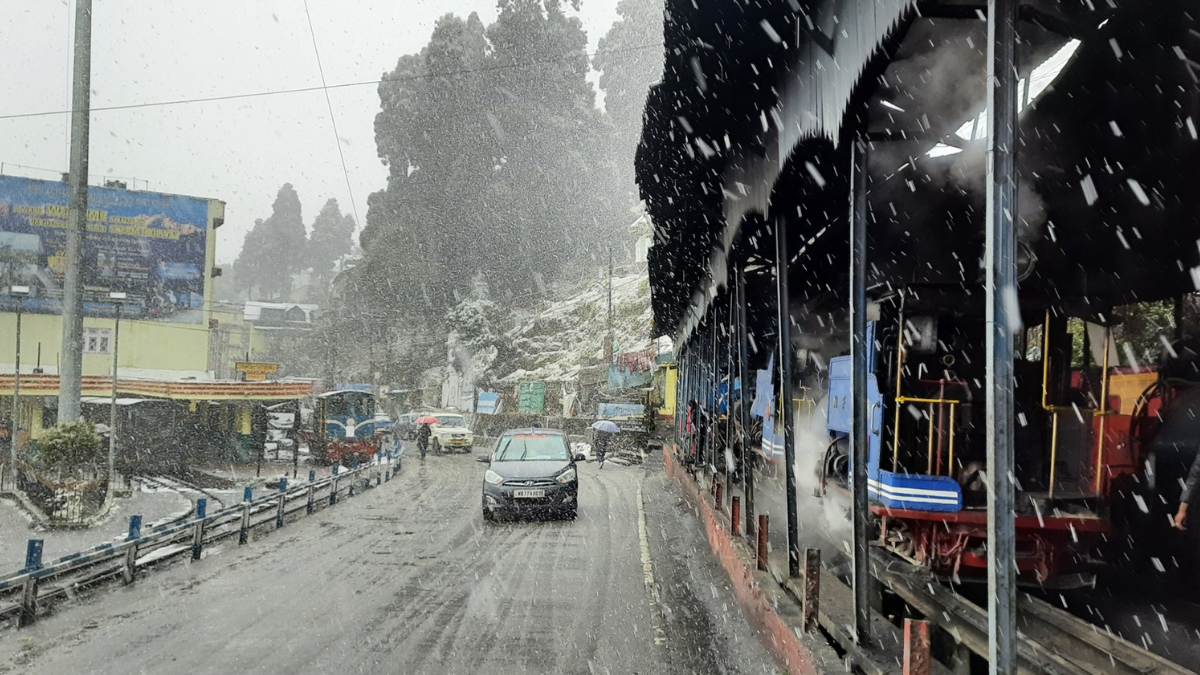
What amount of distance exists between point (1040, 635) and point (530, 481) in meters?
9.60

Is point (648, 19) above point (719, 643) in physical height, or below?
above

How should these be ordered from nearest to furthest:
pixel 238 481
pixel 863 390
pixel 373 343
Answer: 1. pixel 863 390
2. pixel 238 481
3. pixel 373 343

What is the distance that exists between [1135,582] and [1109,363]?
2225 mm

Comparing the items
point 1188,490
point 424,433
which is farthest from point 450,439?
point 1188,490

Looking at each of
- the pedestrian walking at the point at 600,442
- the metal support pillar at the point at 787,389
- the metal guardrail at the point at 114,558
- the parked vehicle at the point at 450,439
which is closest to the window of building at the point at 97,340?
the parked vehicle at the point at 450,439

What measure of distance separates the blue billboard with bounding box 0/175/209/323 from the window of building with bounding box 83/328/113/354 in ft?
3.25

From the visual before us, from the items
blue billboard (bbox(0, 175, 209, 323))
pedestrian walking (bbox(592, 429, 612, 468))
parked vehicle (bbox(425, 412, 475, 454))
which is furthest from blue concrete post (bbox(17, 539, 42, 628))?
blue billboard (bbox(0, 175, 209, 323))

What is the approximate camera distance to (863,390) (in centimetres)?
532

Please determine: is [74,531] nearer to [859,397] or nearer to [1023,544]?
[859,397]

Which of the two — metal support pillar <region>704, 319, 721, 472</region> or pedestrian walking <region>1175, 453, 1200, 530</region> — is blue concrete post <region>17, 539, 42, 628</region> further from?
pedestrian walking <region>1175, 453, 1200, 530</region>

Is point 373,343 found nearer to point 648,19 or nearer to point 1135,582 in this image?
point 648,19

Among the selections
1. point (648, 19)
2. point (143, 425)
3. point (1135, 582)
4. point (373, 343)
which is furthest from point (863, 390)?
point (648, 19)

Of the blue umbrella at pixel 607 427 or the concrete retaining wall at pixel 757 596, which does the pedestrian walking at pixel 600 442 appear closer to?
the blue umbrella at pixel 607 427

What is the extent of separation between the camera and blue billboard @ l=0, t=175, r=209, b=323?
44.5 m
